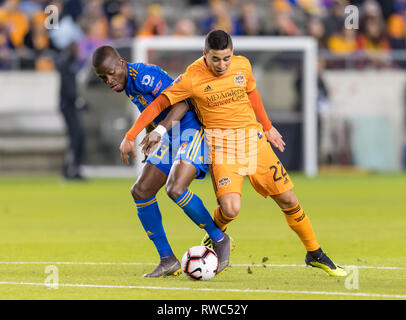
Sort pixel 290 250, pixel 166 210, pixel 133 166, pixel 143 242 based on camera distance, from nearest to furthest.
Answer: pixel 290 250
pixel 143 242
pixel 166 210
pixel 133 166

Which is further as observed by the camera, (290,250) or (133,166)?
(133,166)

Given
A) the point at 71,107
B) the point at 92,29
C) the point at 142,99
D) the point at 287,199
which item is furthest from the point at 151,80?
the point at 92,29

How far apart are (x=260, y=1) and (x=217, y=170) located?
704 inches

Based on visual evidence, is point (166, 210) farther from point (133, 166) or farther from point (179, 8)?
point (179, 8)

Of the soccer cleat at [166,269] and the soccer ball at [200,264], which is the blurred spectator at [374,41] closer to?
the soccer cleat at [166,269]

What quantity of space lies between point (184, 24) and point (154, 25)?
0.70 m

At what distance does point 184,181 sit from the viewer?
7781mm

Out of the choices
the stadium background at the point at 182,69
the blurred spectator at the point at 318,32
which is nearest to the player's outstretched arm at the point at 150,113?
the stadium background at the point at 182,69

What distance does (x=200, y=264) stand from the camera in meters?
7.55

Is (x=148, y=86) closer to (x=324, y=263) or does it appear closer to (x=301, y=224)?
(x=301, y=224)

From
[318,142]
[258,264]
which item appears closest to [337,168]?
[318,142]

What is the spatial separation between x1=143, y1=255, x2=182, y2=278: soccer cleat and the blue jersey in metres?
1.07

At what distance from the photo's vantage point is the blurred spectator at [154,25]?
2227 centimetres

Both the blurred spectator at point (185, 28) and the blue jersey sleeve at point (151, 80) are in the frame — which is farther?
the blurred spectator at point (185, 28)
